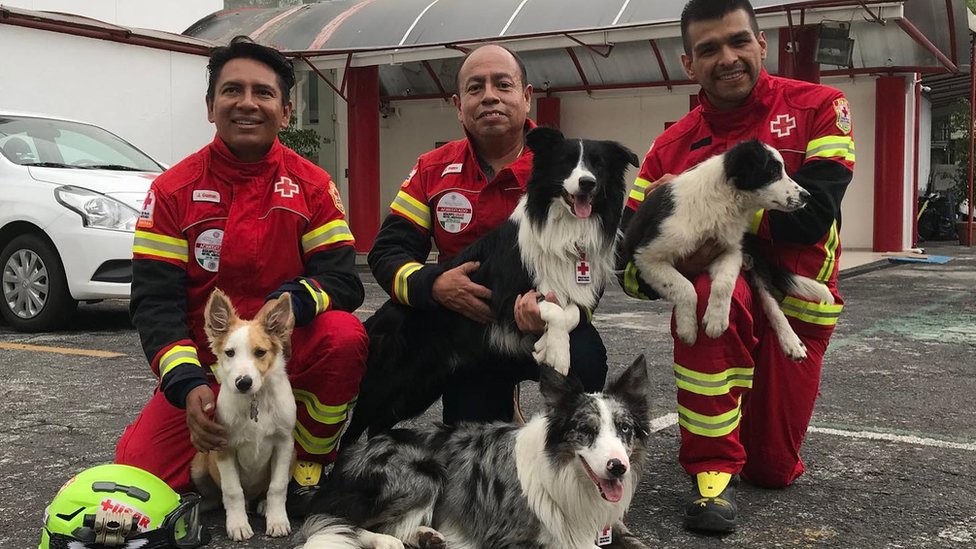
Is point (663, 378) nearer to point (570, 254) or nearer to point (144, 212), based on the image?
point (570, 254)

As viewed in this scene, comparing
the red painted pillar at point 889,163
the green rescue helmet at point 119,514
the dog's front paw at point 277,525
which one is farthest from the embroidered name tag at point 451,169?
the red painted pillar at point 889,163

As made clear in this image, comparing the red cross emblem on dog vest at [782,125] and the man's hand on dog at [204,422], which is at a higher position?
the red cross emblem on dog vest at [782,125]

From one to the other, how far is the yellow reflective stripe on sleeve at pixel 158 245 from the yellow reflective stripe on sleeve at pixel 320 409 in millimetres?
685

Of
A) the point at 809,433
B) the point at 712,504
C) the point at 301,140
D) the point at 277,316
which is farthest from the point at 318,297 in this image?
the point at 301,140

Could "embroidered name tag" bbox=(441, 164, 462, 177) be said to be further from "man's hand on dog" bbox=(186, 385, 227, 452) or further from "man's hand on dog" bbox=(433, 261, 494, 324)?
"man's hand on dog" bbox=(186, 385, 227, 452)

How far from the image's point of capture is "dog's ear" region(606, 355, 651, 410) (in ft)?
8.94

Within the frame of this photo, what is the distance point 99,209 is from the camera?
686 centimetres

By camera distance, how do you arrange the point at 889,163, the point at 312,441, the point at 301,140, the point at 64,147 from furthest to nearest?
the point at 301,140 → the point at 889,163 → the point at 64,147 → the point at 312,441

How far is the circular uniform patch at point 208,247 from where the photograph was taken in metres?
3.25

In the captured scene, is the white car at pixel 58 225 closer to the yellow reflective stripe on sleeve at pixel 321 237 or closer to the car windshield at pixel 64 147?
the car windshield at pixel 64 147

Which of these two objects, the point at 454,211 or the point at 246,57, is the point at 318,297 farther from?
the point at 246,57

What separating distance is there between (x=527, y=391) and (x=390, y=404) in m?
1.80

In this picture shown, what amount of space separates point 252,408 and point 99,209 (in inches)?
186

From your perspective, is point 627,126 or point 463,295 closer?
point 463,295
